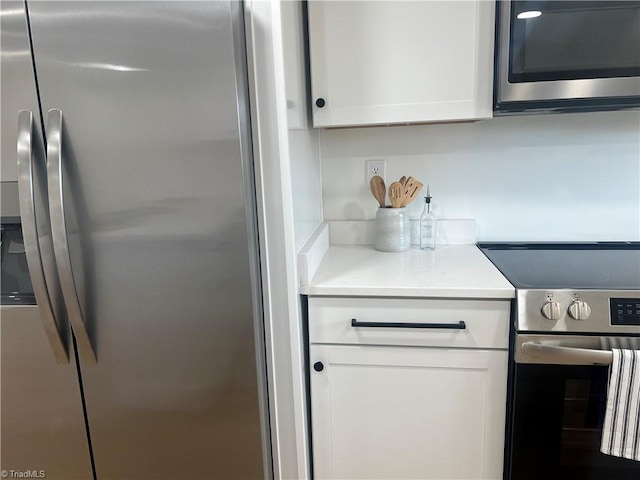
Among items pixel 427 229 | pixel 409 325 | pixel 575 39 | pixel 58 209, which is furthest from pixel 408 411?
pixel 575 39

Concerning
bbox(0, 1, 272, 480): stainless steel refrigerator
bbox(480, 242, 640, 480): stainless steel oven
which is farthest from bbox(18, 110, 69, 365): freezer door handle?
bbox(480, 242, 640, 480): stainless steel oven

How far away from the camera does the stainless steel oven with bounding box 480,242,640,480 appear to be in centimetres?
110

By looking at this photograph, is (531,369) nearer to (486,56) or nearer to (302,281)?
(302,281)

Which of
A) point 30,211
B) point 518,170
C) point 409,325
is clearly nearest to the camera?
point 30,211

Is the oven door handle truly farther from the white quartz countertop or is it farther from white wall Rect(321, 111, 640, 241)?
white wall Rect(321, 111, 640, 241)

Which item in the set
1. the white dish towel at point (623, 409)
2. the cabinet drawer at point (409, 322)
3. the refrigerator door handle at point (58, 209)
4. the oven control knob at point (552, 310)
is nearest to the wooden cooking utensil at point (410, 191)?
the cabinet drawer at point (409, 322)

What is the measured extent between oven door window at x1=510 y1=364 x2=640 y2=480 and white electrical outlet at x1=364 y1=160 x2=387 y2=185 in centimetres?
87

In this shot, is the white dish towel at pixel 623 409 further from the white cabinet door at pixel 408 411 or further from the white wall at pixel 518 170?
the white wall at pixel 518 170

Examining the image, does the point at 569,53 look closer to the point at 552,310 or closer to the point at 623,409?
the point at 552,310

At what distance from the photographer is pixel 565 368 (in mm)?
1125

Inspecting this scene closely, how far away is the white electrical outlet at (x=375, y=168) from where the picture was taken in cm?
171

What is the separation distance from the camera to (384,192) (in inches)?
62.6

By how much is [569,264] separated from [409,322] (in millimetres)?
573

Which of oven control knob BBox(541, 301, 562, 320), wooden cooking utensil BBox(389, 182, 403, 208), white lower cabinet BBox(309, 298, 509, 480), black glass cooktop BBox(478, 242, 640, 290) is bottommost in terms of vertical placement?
white lower cabinet BBox(309, 298, 509, 480)
